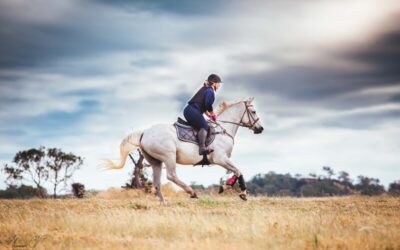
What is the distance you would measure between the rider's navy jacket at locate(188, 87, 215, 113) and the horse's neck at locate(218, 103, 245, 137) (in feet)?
3.08

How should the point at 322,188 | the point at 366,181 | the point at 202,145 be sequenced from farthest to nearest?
the point at 366,181 → the point at 322,188 → the point at 202,145

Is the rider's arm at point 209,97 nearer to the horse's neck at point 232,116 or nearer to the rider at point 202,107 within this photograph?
the rider at point 202,107

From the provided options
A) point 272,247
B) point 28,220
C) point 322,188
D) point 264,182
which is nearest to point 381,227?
point 272,247

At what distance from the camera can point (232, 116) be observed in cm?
1559

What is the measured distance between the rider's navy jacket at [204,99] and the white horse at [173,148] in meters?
0.74

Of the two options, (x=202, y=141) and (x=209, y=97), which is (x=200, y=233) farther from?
(x=209, y=97)

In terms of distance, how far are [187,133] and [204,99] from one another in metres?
1.11

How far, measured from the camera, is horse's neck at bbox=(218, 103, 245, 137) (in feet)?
50.2

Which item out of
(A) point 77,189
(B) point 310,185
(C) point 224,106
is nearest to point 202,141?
(C) point 224,106

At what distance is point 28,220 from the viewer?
9.59 meters

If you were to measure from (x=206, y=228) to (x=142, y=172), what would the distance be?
23.3 m

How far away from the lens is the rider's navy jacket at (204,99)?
14391mm

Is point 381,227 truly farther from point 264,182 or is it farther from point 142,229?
point 264,182

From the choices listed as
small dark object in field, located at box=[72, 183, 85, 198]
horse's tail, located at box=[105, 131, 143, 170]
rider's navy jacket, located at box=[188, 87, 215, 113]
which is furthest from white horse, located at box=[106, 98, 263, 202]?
small dark object in field, located at box=[72, 183, 85, 198]
